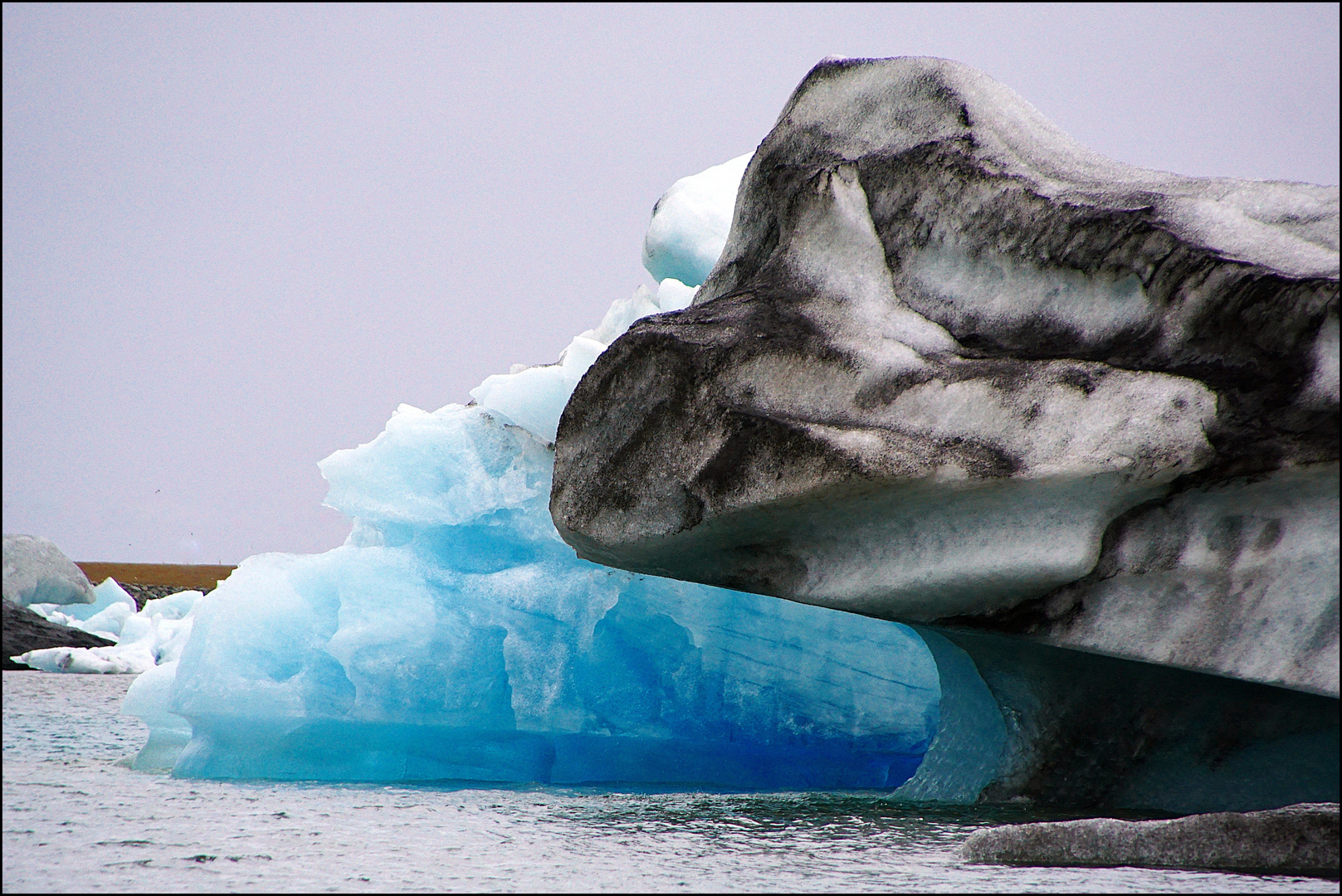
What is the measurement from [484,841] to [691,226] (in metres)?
3.63

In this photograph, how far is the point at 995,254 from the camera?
10.0ft

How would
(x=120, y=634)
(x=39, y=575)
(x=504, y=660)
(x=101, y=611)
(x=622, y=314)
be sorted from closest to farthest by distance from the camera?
(x=504, y=660) → (x=622, y=314) → (x=120, y=634) → (x=39, y=575) → (x=101, y=611)

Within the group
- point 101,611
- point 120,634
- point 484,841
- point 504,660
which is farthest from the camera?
point 101,611

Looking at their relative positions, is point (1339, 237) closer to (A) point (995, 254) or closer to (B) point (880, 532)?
(A) point (995, 254)

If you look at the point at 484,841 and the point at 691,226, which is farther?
the point at 691,226

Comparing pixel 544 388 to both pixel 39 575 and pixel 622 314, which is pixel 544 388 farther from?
pixel 39 575

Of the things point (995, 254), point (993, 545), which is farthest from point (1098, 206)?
point (993, 545)

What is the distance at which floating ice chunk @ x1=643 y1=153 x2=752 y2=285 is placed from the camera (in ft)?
17.6

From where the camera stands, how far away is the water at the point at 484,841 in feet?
6.52

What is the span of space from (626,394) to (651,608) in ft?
5.87

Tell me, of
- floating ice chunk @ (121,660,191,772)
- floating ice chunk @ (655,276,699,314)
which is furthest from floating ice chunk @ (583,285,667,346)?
floating ice chunk @ (121,660,191,772)

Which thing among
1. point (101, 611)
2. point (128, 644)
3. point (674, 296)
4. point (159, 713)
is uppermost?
point (674, 296)

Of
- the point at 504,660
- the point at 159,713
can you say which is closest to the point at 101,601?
the point at 159,713

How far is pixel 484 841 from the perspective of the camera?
2.52 m
